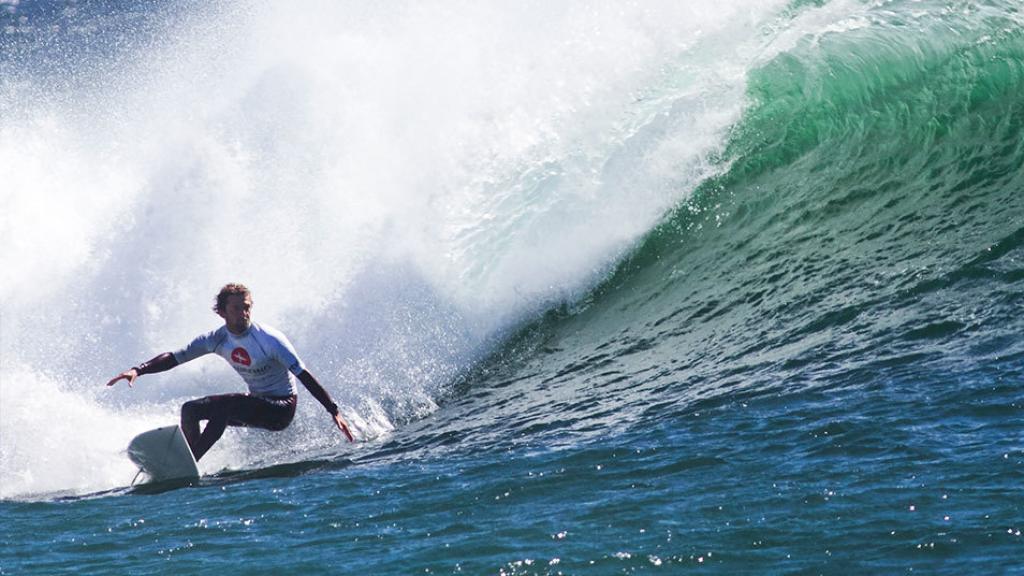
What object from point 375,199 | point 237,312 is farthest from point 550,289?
point 237,312

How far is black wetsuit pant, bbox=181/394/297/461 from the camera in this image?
10.4 meters

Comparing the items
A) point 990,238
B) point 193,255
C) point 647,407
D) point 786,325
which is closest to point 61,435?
point 193,255

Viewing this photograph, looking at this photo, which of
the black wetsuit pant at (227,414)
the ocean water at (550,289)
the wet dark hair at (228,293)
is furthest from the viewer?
the black wetsuit pant at (227,414)

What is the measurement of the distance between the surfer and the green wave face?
2651 mm

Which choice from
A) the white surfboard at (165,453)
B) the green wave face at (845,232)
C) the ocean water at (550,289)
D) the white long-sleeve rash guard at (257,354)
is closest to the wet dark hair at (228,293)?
the white long-sleeve rash guard at (257,354)

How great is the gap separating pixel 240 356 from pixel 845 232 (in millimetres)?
6146

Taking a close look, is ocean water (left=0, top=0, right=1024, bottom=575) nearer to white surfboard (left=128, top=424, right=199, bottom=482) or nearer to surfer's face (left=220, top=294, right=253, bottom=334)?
white surfboard (left=128, top=424, right=199, bottom=482)

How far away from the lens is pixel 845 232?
12969 millimetres

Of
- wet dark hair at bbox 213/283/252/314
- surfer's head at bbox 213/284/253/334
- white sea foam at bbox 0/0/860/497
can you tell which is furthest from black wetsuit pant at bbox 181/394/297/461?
wet dark hair at bbox 213/283/252/314

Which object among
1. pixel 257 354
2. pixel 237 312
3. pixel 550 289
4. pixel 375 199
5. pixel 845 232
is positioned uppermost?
pixel 375 199

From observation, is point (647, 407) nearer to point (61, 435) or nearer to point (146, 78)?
point (61, 435)

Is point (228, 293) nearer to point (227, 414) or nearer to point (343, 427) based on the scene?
point (227, 414)

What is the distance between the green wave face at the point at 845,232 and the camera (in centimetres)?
1033

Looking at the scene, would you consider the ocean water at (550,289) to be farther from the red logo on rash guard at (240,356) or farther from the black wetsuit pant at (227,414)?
the red logo on rash guard at (240,356)
